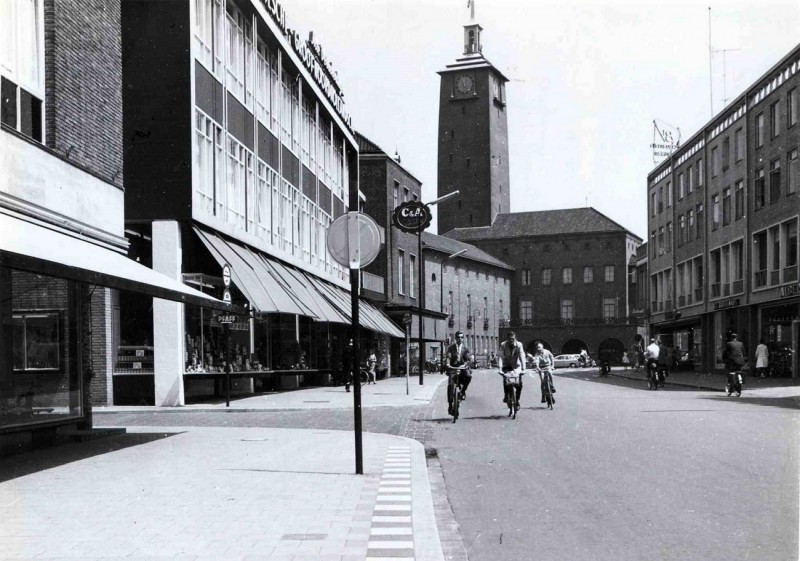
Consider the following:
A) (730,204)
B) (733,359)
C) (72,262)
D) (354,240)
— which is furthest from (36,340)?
(730,204)

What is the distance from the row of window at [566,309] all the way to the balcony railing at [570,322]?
31.1 inches

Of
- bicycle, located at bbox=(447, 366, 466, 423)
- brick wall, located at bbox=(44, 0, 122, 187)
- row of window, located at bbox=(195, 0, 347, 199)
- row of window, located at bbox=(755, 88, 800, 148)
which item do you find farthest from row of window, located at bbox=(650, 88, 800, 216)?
brick wall, located at bbox=(44, 0, 122, 187)

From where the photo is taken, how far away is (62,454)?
Result: 1188 centimetres

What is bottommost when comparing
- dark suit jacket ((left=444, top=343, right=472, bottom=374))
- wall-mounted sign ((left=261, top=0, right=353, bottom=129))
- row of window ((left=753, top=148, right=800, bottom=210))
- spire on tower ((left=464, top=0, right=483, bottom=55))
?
dark suit jacket ((left=444, top=343, right=472, bottom=374))

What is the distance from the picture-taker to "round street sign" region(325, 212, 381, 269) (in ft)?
33.3

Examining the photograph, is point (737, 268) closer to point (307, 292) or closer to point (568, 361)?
point (307, 292)

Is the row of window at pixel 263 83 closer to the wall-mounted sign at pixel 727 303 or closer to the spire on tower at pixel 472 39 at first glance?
the wall-mounted sign at pixel 727 303

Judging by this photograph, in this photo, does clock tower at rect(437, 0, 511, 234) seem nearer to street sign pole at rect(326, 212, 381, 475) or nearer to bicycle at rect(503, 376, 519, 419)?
bicycle at rect(503, 376, 519, 419)

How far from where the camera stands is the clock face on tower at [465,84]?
10306 cm

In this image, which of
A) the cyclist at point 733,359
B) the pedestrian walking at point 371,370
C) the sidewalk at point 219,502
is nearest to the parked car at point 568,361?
the pedestrian walking at point 371,370

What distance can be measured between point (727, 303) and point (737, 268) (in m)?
1.85

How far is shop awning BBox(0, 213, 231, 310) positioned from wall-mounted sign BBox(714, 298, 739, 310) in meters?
34.8

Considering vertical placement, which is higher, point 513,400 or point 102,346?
point 102,346

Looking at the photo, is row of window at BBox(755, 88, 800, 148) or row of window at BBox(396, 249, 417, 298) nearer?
row of window at BBox(755, 88, 800, 148)
